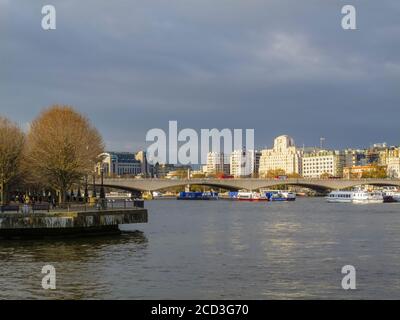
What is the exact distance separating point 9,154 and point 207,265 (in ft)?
123

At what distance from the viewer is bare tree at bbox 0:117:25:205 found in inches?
2589

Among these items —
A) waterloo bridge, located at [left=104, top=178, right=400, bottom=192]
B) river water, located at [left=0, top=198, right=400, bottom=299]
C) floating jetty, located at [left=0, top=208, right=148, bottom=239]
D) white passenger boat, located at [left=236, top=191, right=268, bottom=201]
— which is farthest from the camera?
white passenger boat, located at [left=236, top=191, right=268, bottom=201]

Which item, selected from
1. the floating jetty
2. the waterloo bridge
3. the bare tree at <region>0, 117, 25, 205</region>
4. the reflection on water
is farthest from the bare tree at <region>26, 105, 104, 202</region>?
the waterloo bridge

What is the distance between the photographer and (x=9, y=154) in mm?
66125

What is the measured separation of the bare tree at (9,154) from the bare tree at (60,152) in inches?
49.7

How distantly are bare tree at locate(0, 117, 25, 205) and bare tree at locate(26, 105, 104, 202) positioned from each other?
1262 mm

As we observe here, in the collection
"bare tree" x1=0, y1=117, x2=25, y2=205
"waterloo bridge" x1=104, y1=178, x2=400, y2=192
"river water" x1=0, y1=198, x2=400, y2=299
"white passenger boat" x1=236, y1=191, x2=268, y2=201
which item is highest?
"bare tree" x1=0, y1=117, x2=25, y2=205

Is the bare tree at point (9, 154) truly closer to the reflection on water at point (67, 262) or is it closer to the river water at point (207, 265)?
the river water at point (207, 265)

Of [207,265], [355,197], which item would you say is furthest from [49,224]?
[355,197]

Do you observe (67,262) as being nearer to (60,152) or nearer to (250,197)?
(60,152)

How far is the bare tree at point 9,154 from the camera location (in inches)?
2589

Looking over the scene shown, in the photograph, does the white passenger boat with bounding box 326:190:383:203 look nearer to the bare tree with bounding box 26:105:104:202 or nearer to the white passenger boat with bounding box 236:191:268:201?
the white passenger boat with bounding box 236:191:268:201
